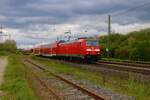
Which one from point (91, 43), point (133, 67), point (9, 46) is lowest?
point (133, 67)

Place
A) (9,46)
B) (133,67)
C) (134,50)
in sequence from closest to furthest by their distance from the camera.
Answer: (133,67) → (134,50) → (9,46)

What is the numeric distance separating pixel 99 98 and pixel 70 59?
4089 cm

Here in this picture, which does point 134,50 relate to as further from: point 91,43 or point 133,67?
point 133,67

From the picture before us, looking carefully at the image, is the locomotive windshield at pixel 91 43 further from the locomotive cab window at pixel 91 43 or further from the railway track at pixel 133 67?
the railway track at pixel 133 67

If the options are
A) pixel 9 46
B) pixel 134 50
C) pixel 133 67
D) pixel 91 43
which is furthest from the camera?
pixel 9 46

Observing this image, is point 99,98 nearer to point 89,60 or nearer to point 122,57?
point 89,60

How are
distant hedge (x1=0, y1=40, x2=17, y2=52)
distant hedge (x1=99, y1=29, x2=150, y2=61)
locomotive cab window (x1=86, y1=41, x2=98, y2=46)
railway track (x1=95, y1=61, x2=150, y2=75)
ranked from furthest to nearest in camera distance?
distant hedge (x1=0, y1=40, x2=17, y2=52)
distant hedge (x1=99, y1=29, x2=150, y2=61)
locomotive cab window (x1=86, y1=41, x2=98, y2=46)
railway track (x1=95, y1=61, x2=150, y2=75)

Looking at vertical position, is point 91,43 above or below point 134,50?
above

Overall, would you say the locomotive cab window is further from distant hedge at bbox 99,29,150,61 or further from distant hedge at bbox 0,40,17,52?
distant hedge at bbox 0,40,17,52

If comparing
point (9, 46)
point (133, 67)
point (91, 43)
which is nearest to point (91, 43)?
point (91, 43)

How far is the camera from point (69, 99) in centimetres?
1536

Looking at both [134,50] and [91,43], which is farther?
[134,50]

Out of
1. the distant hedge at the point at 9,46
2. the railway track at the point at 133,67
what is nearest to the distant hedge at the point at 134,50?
the railway track at the point at 133,67

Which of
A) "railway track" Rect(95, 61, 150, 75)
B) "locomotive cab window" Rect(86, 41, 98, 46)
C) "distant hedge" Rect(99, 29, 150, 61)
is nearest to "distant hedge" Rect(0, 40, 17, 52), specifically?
"distant hedge" Rect(99, 29, 150, 61)
